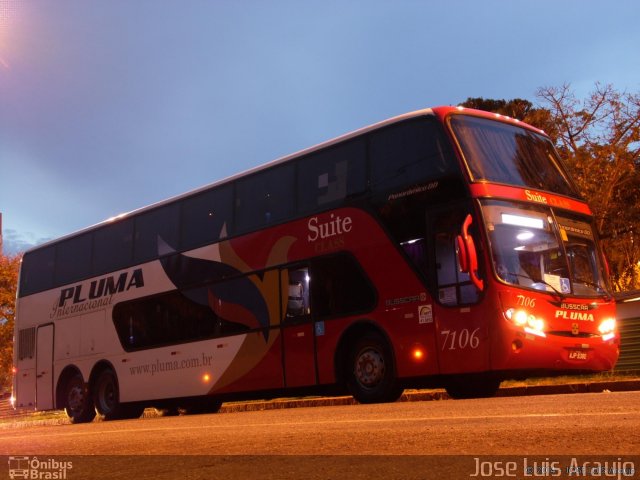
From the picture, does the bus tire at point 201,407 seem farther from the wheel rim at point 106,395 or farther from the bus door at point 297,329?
the bus door at point 297,329

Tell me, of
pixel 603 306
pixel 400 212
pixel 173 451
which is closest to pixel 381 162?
pixel 400 212

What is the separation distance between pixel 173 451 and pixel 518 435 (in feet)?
9.22

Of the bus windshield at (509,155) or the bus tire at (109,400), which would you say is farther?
the bus tire at (109,400)

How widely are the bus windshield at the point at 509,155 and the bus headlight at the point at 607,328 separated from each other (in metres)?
2.12

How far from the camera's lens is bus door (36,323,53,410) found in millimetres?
19125

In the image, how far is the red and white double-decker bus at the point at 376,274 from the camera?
1079 centimetres

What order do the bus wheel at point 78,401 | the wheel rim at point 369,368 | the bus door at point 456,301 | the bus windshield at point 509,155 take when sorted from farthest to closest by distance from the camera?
the bus wheel at point 78,401, the wheel rim at point 369,368, the bus windshield at point 509,155, the bus door at point 456,301

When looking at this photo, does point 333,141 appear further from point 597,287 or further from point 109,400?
point 109,400

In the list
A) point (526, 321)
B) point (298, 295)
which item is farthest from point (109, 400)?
point (526, 321)

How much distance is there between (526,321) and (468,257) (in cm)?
121

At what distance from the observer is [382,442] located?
18.8 ft

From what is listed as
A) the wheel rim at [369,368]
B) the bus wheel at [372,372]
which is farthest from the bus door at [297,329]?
the wheel rim at [369,368]

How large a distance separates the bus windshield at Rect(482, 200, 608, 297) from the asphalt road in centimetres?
267
